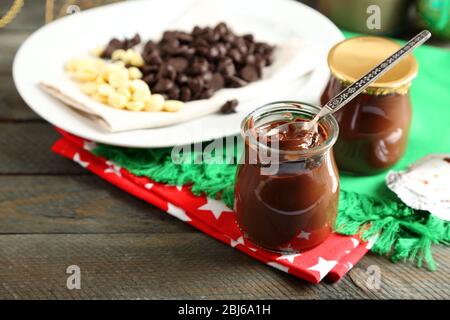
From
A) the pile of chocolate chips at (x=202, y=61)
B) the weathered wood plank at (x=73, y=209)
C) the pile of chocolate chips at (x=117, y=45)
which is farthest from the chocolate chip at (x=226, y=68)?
the weathered wood plank at (x=73, y=209)

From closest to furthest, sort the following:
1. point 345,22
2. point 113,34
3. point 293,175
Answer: point 293,175, point 113,34, point 345,22

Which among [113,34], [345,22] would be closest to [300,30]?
[345,22]

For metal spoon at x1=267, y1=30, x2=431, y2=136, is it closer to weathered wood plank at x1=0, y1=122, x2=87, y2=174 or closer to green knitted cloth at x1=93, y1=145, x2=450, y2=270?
green knitted cloth at x1=93, y1=145, x2=450, y2=270

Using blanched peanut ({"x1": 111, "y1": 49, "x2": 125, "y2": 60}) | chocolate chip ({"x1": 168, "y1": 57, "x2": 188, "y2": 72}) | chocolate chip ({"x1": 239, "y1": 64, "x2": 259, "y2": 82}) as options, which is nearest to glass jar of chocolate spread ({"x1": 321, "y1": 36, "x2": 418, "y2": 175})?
chocolate chip ({"x1": 239, "y1": 64, "x2": 259, "y2": 82})

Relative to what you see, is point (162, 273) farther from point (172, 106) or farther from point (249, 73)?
point (249, 73)

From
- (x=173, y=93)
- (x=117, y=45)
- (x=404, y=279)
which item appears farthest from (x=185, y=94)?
(x=404, y=279)

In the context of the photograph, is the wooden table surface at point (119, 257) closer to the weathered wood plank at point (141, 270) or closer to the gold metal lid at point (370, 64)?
the weathered wood plank at point (141, 270)
